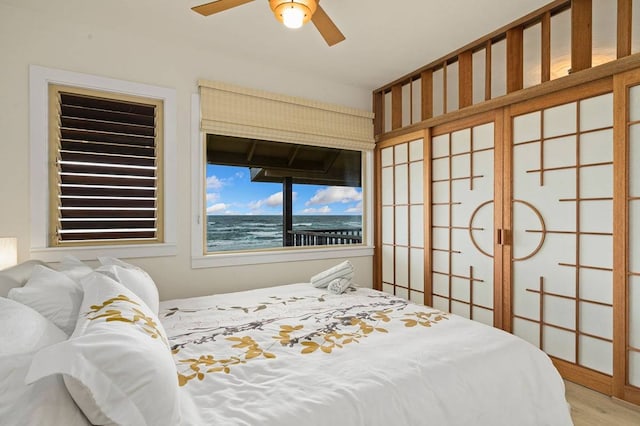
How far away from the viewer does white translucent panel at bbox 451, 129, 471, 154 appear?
317 centimetres

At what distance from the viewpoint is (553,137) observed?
2551mm

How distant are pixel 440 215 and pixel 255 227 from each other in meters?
2.01

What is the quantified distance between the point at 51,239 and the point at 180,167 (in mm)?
1083

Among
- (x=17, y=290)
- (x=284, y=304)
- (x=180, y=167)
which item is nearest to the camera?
(x=17, y=290)

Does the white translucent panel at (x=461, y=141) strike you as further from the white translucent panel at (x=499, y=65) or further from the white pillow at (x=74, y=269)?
the white pillow at (x=74, y=269)

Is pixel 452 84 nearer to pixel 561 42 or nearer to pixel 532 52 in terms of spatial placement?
pixel 532 52

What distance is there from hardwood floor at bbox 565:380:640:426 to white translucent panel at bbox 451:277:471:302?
1017mm

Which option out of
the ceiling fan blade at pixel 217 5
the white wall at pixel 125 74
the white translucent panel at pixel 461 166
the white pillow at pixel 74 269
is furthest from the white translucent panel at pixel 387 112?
the white pillow at pixel 74 269

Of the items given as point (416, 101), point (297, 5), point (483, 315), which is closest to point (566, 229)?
point (483, 315)

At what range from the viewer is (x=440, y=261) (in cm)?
347

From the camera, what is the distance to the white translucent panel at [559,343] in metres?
2.46

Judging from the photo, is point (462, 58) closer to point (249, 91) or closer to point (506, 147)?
point (506, 147)

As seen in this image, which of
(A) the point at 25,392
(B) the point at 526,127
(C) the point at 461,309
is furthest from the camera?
(C) the point at 461,309

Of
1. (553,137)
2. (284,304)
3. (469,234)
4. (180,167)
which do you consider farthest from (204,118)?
(553,137)
